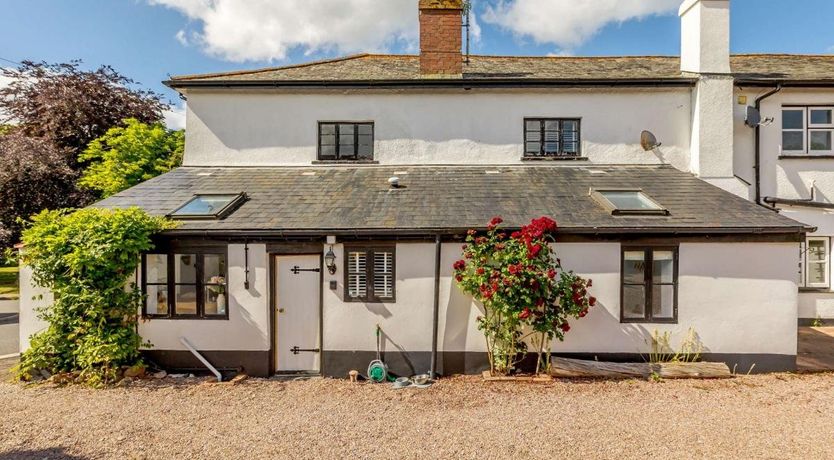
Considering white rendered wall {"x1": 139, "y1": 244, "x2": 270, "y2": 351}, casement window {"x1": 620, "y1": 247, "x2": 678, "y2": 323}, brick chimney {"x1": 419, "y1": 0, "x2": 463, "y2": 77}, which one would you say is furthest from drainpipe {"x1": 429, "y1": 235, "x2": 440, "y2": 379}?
brick chimney {"x1": 419, "y1": 0, "x2": 463, "y2": 77}

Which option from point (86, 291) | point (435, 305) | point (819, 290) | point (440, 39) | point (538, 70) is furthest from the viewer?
point (538, 70)

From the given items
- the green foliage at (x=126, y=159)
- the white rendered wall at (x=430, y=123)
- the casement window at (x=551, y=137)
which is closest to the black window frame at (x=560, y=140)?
the casement window at (x=551, y=137)

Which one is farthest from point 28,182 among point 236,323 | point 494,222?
point 494,222

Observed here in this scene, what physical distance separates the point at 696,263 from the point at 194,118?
12641mm

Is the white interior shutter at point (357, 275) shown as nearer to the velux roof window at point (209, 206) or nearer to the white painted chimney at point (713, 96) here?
the velux roof window at point (209, 206)

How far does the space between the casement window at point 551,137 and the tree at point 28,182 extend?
53.6ft

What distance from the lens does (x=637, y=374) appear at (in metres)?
7.13

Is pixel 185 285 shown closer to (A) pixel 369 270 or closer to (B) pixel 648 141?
(A) pixel 369 270

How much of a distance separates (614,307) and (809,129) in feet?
29.2

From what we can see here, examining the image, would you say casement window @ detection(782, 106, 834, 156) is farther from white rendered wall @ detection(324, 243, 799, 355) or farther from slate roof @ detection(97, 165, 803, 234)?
white rendered wall @ detection(324, 243, 799, 355)

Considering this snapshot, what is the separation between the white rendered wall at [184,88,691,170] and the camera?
10734 millimetres

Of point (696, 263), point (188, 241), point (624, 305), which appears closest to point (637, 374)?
point (624, 305)

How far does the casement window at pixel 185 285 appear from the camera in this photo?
24.8 ft

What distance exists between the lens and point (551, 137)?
10.9 meters
